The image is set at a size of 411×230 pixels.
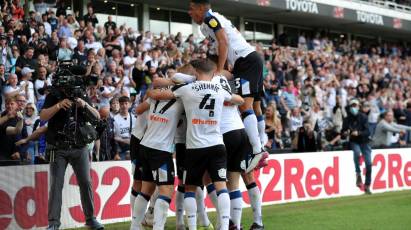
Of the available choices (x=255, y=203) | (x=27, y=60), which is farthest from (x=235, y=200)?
(x=27, y=60)

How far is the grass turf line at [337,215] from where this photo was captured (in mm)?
10849

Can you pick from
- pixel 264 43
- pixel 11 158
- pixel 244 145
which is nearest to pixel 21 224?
pixel 11 158

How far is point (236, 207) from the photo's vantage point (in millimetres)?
9367

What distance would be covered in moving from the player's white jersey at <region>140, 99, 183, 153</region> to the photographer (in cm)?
155

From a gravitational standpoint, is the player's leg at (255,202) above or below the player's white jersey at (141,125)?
below

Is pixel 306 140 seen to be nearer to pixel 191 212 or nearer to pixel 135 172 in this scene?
pixel 135 172

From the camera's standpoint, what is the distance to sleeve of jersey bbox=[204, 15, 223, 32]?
9.43m

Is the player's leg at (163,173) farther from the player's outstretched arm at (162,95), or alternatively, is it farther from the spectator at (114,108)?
the spectator at (114,108)

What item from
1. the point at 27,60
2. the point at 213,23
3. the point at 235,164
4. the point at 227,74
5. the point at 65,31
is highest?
the point at 65,31

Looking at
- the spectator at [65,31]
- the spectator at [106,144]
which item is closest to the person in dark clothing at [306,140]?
the spectator at [106,144]

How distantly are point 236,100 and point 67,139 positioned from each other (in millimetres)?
2718

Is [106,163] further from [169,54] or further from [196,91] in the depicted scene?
[169,54]

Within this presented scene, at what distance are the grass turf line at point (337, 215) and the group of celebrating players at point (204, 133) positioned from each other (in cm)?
138

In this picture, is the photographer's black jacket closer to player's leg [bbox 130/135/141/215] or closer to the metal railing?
player's leg [bbox 130/135/141/215]
